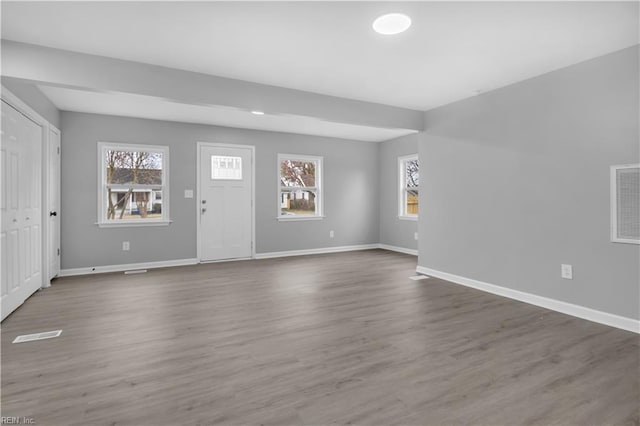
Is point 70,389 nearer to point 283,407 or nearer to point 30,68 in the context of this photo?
point 283,407

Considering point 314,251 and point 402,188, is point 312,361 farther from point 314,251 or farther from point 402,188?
point 402,188

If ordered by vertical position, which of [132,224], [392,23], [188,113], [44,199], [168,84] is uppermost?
[188,113]

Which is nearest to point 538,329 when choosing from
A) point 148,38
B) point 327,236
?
point 148,38

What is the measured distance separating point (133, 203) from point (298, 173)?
307 cm

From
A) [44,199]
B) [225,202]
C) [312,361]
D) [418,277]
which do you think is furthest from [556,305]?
[44,199]

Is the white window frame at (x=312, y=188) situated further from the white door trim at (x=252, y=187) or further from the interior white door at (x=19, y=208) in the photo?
the interior white door at (x=19, y=208)

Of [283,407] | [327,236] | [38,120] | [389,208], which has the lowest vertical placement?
[283,407]

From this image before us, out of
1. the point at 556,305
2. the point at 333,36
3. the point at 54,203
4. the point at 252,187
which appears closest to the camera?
the point at 333,36

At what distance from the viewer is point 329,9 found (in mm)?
2334

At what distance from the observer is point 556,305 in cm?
350

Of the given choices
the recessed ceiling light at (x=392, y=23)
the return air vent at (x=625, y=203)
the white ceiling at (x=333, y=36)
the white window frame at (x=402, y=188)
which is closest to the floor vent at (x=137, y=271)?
the white ceiling at (x=333, y=36)

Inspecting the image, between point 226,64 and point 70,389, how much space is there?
2.80 meters

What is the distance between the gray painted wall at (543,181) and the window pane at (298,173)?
298 centimetres

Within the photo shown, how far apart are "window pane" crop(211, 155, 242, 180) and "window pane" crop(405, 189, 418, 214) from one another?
11.4 feet
